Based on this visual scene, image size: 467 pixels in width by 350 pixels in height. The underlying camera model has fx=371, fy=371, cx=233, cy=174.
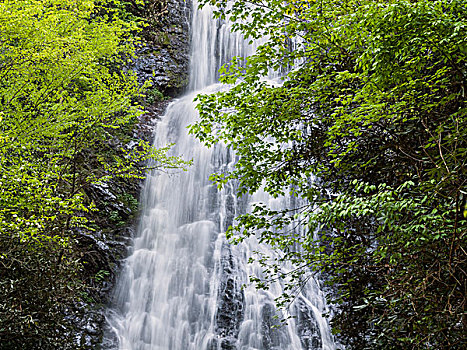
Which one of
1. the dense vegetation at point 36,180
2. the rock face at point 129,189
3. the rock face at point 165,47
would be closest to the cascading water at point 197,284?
the rock face at point 129,189

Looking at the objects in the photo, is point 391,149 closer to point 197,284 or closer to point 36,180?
point 36,180

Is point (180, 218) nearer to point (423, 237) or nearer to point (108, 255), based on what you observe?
point (108, 255)

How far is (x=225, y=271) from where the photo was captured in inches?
398

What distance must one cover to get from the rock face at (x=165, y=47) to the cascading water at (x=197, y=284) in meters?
4.26

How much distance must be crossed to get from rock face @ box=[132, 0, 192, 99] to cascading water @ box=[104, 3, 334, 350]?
14.0ft

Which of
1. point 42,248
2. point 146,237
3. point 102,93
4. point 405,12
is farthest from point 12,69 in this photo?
point 405,12

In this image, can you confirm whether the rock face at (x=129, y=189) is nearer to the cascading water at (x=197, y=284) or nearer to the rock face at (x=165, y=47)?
the rock face at (x=165, y=47)

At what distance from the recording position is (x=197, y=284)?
9961mm

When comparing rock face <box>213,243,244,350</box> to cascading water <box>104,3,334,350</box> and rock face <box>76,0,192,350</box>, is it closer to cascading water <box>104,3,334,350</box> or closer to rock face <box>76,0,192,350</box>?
cascading water <box>104,3,334,350</box>

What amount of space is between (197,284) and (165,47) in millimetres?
12082

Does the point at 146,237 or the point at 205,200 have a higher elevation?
the point at 205,200

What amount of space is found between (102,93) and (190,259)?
201 inches

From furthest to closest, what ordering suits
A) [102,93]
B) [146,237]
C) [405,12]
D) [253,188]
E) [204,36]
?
[204,36], [146,237], [102,93], [253,188], [405,12]

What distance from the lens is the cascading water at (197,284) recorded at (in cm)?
880
